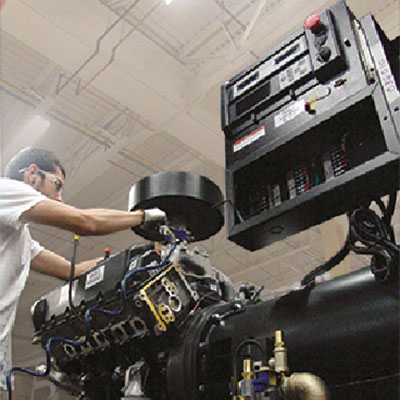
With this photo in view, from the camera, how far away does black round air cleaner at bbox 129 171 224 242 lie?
1385 mm

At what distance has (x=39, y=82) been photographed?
3.67 m

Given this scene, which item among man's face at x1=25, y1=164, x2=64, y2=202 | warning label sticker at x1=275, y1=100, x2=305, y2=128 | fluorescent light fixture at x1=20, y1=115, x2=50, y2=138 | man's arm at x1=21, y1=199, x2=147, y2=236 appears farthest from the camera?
fluorescent light fixture at x1=20, y1=115, x2=50, y2=138

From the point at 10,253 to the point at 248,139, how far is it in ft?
2.82

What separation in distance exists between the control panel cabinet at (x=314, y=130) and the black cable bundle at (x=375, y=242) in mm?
69

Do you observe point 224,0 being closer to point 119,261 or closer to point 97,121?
point 97,121

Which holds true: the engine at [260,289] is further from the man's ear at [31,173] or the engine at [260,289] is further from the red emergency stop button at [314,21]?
the man's ear at [31,173]

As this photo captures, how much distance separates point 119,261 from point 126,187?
3.30m

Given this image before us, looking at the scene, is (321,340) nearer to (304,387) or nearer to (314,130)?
(304,387)

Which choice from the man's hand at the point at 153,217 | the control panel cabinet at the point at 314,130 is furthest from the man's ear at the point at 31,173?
the control panel cabinet at the point at 314,130

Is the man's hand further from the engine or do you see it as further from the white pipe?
the white pipe

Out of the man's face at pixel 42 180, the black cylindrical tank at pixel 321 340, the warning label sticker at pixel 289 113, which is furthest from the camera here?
the man's face at pixel 42 180

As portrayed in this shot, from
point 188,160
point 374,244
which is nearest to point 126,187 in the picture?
point 188,160

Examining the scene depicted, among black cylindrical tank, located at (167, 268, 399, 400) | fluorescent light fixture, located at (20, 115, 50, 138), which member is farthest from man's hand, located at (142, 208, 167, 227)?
fluorescent light fixture, located at (20, 115, 50, 138)

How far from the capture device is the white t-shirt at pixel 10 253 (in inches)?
52.0
